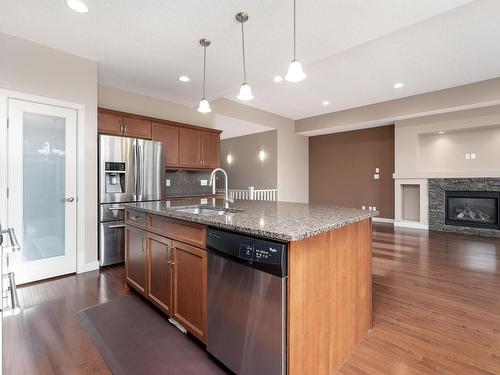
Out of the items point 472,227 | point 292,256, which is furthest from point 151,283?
point 472,227

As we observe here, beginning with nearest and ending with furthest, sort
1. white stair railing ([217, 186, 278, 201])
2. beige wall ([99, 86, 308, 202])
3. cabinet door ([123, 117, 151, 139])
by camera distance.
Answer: cabinet door ([123, 117, 151, 139])
beige wall ([99, 86, 308, 202])
white stair railing ([217, 186, 278, 201])

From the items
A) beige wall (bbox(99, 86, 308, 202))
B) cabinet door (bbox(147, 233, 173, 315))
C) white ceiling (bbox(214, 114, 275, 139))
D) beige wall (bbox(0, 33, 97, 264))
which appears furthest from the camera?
white ceiling (bbox(214, 114, 275, 139))

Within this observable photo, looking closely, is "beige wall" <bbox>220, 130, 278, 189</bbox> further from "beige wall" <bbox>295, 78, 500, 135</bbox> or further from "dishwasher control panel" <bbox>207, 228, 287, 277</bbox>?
"dishwasher control panel" <bbox>207, 228, 287, 277</bbox>

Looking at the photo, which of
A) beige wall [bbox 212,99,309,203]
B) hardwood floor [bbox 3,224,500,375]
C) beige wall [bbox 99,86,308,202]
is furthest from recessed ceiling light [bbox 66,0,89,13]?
beige wall [bbox 212,99,309,203]

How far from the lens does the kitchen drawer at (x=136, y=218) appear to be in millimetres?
2336

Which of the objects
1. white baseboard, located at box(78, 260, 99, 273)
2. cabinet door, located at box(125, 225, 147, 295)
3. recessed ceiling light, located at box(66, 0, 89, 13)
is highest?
recessed ceiling light, located at box(66, 0, 89, 13)

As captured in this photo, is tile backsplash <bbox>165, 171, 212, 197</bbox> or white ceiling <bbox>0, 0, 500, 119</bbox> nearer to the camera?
white ceiling <bbox>0, 0, 500, 119</bbox>

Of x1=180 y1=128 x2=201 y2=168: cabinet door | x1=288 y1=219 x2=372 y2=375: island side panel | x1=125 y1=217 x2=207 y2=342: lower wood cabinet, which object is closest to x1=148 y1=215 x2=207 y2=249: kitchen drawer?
x1=125 y1=217 x2=207 y2=342: lower wood cabinet

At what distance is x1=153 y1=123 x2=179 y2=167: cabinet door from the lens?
4344mm

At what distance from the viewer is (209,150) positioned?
5.10 meters

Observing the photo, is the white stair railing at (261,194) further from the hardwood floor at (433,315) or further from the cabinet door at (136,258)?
the cabinet door at (136,258)

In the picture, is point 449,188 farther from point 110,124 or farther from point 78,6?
point 78,6

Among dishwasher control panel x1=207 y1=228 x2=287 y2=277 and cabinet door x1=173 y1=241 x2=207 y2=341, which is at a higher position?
dishwasher control panel x1=207 y1=228 x2=287 y2=277

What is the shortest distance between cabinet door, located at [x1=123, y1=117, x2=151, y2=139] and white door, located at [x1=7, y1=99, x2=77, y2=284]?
0.78m
